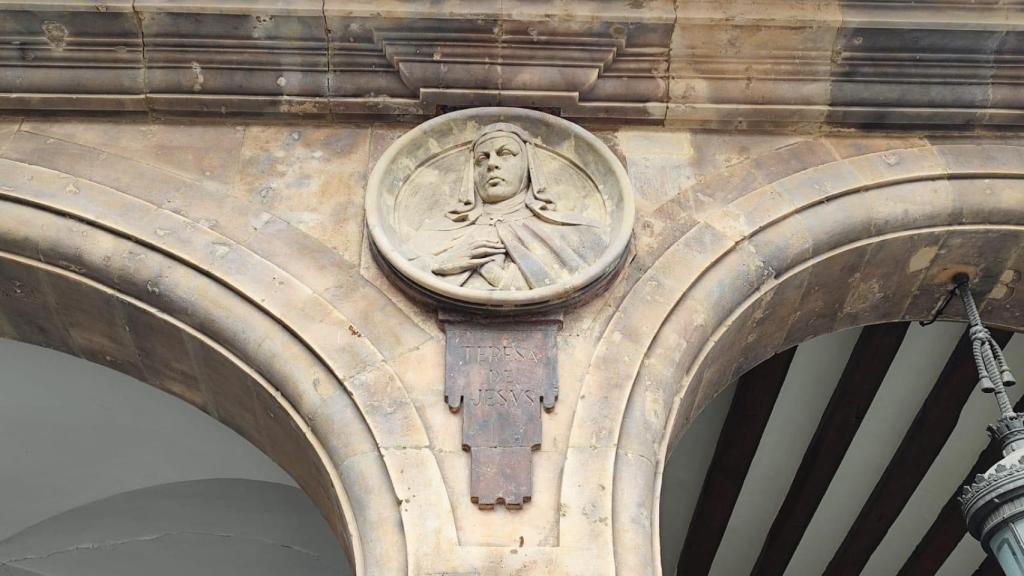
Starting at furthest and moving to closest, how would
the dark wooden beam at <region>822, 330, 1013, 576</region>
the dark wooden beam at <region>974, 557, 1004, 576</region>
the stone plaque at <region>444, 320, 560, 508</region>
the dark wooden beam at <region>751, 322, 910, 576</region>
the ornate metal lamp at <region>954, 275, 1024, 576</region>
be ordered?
the dark wooden beam at <region>974, 557, 1004, 576</region> < the dark wooden beam at <region>822, 330, 1013, 576</region> < the dark wooden beam at <region>751, 322, 910, 576</region> < the ornate metal lamp at <region>954, 275, 1024, 576</region> < the stone plaque at <region>444, 320, 560, 508</region>

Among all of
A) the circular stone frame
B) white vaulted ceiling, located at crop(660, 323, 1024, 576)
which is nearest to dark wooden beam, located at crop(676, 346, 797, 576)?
white vaulted ceiling, located at crop(660, 323, 1024, 576)

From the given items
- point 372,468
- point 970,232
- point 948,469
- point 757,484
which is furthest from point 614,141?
point 948,469

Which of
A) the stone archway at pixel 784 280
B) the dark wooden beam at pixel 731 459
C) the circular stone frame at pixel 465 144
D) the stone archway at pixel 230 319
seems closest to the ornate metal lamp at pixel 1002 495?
the stone archway at pixel 784 280

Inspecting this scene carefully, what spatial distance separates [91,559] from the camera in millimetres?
6812

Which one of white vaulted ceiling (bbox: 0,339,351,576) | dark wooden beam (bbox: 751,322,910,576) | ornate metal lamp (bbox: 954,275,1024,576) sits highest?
dark wooden beam (bbox: 751,322,910,576)

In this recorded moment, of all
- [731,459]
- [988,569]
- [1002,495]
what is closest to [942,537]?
[988,569]

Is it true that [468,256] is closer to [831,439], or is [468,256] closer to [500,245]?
[500,245]

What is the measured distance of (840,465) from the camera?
7.24 metres

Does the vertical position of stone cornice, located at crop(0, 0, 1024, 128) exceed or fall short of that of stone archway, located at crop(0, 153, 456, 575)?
it exceeds it

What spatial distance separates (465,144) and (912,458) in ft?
11.1

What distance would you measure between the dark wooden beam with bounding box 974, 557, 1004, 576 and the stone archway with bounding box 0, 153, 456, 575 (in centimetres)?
472

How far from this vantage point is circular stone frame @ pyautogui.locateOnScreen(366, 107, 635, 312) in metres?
4.62

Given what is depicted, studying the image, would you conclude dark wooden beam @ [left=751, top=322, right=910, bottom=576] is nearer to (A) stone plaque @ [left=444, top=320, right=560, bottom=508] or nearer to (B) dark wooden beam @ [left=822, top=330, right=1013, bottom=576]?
(B) dark wooden beam @ [left=822, top=330, right=1013, bottom=576]

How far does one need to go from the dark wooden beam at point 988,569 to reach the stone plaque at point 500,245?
420 cm
